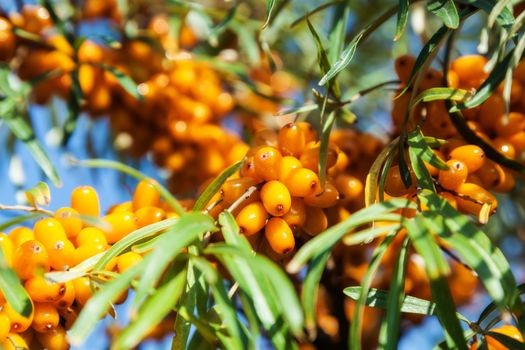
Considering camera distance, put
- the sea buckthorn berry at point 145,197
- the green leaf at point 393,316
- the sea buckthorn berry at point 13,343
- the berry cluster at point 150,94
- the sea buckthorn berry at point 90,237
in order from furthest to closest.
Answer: the berry cluster at point 150,94 → the sea buckthorn berry at point 145,197 → the sea buckthorn berry at point 90,237 → the sea buckthorn berry at point 13,343 → the green leaf at point 393,316

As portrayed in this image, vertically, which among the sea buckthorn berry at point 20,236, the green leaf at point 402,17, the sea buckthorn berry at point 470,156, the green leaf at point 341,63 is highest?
the green leaf at point 402,17

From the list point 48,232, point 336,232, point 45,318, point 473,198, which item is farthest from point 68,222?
point 473,198

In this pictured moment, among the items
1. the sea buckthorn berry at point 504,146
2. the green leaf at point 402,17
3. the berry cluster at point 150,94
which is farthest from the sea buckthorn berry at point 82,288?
the berry cluster at point 150,94

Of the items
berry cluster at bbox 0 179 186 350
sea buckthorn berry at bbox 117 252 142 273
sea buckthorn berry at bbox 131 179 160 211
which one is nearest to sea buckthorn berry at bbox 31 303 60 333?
berry cluster at bbox 0 179 186 350

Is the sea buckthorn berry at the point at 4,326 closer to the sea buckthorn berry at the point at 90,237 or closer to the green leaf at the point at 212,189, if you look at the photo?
the sea buckthorn berry at the point at 90,237

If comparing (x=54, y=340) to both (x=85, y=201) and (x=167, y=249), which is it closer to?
(x=85, y=201)

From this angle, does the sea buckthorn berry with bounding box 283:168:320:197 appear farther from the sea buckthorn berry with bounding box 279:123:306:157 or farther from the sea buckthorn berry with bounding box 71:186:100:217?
the sea buckthorn berry with bounding box 71:186:100:217

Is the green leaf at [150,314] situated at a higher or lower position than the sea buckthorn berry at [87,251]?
higher
